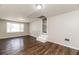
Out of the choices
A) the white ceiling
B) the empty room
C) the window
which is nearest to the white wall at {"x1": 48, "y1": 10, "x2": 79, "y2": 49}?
the empty room

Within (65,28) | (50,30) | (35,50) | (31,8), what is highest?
A: (31,8)

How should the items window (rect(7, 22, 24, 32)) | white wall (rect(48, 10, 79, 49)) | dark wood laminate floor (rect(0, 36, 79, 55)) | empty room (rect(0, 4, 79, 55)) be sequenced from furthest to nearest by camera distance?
window (rect(7, 22, 24, 32)), white wall (rect(48, 10, 79, 49)), empty room (rect(0, 4, 79, 55)), dark wood laminate floor (rect(0, 36, 79, 55))

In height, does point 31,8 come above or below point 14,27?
above

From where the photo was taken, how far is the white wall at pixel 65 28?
9.86 feet

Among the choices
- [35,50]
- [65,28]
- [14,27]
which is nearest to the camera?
[35,50]

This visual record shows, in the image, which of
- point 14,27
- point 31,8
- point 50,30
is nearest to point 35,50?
point 31,8

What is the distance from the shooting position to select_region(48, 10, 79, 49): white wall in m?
3.01

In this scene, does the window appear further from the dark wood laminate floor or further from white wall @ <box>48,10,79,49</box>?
white wall @ <box>48,10,79,49</box>

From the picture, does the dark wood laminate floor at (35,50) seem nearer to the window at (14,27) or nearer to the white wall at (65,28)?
the white wall at (65,28)

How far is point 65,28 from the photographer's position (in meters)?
3.46

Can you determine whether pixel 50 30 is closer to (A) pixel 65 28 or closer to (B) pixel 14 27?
(A) pixel 65 28

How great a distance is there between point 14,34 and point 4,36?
105 cm

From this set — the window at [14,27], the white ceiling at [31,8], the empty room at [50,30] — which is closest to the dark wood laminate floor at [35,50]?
the empty room at [50,30]
